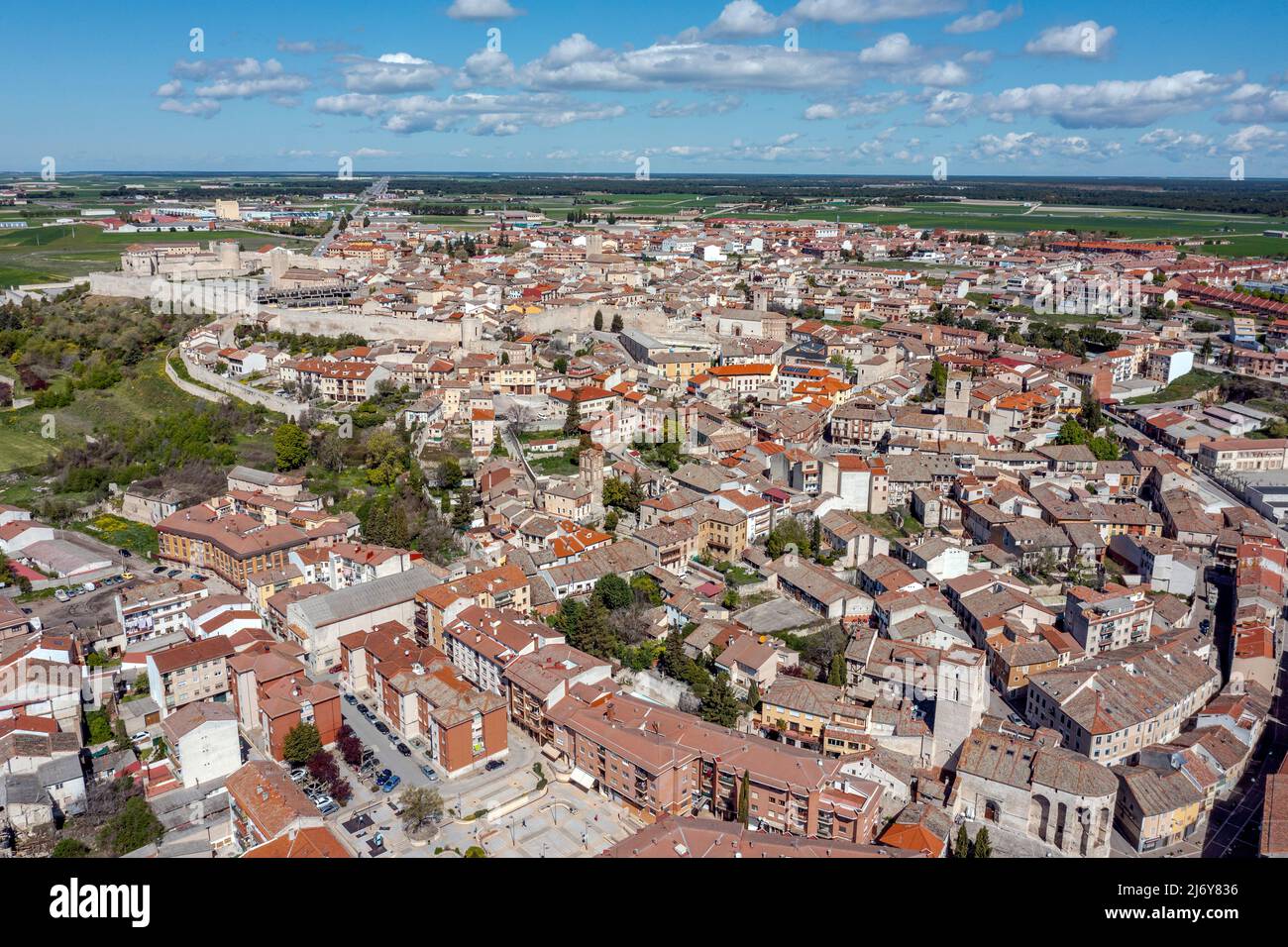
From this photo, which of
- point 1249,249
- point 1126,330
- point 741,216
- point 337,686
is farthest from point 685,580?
point 741,216

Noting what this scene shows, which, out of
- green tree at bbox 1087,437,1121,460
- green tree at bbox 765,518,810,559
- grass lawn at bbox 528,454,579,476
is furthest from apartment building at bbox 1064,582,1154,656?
grass lawn at bbox 528,454,579,476

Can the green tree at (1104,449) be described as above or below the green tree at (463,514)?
above

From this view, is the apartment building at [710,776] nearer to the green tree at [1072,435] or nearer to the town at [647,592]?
the town at [647,592]

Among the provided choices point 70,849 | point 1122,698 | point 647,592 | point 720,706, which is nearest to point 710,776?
point 720,706

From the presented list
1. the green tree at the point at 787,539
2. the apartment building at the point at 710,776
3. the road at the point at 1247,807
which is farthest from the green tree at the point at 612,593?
the road at the point at 1247,807

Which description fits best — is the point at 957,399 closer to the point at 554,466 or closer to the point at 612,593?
the point at 554,466
